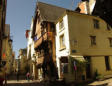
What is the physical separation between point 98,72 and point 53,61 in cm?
676

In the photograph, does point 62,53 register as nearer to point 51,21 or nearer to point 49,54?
point 49,54

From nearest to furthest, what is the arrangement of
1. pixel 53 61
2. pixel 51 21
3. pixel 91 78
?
1. pixel 91 78
2. pixel 53 61
3. pixel 51 21

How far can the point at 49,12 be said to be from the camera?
897 inches

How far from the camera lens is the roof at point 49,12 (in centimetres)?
2132

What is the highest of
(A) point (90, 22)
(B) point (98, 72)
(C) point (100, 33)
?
(A) point (90, 22)

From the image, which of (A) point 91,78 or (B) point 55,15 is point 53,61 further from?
(B) point 55,15

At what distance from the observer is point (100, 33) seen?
58.1 ft

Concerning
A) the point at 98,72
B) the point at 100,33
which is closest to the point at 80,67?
the point at 98,72

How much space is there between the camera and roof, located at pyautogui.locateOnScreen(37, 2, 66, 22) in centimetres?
2132

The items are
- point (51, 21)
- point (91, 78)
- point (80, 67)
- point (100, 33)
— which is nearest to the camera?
point (80, 67)

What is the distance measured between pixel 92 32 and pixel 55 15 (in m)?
8.65

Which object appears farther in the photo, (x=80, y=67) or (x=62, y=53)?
(x=62, y=53)

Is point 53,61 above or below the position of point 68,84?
above

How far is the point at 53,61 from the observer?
1891cm
